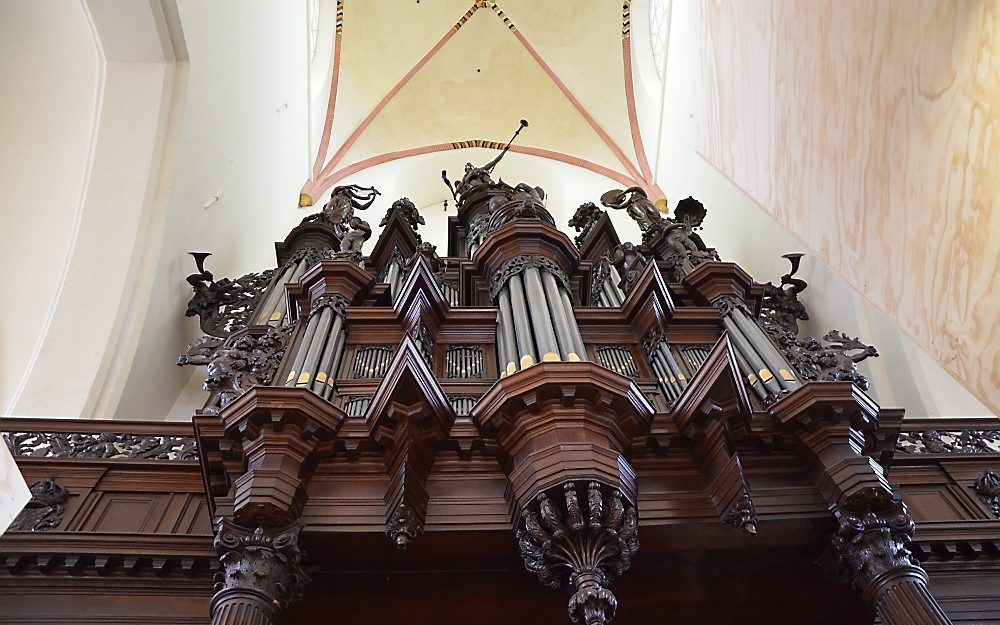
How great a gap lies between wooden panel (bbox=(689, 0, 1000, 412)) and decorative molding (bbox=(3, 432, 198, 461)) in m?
4.32

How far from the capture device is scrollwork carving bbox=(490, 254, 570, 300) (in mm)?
7102

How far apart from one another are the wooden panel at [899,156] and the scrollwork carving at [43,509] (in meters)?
4.84

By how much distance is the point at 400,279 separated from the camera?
870cm

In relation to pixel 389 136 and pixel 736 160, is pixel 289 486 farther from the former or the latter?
pixel 389 136

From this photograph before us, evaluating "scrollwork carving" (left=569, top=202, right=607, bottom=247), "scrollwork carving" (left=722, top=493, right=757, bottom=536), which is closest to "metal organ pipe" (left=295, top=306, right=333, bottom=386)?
"scrollwork carving" (left=722, top=493, right=757, bottom=536)

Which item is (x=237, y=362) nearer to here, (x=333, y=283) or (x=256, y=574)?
(x=333, y=283)

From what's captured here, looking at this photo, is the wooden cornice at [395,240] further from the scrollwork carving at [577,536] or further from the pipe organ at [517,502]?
the scrollwork carving at [577,536]

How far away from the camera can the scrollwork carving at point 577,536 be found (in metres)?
3.94

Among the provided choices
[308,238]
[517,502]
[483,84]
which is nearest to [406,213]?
[308,238]

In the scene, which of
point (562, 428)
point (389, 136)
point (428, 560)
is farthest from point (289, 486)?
point (389, 136)

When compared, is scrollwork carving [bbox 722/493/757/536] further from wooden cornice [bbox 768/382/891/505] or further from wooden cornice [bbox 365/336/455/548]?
wooden cornice [bbox 365/336/455/548]

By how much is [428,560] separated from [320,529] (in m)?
0.65

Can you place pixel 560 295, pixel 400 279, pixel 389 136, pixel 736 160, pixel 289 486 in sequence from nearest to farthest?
pixel 289 486 < pixel 736 160 < pixel 560 295 < pixel 400 279 < pixel 389 136

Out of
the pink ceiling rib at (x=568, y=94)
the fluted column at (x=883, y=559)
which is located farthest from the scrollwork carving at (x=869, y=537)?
the pink ceiling rib at (x=568, y=94)
